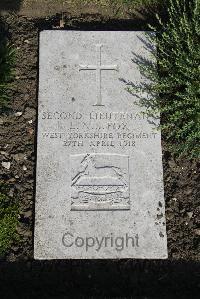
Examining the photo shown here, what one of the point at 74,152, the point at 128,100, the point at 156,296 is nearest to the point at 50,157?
the point at 74,152

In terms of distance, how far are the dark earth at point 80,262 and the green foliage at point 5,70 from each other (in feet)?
0.26

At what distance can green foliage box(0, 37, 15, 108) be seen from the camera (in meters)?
4.14

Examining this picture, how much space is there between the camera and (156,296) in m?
3.80

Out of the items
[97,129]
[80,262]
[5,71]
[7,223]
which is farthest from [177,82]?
[7,223]

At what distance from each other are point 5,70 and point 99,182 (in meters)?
1.33

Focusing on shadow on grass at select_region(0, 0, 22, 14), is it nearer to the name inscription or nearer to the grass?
the grass

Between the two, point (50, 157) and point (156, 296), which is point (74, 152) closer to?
point (50, 157)

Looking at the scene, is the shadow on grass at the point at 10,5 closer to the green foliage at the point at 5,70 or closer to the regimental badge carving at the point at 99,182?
the green foliage at the point at 5,70

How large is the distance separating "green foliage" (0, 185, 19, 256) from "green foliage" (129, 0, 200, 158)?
1.44 m

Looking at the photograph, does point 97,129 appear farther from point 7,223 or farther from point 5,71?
point 7,223

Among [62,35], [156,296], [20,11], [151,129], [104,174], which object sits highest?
[20,11]

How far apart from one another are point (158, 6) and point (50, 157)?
189 cm

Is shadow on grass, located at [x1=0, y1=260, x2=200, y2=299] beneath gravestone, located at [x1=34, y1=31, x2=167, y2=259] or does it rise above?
beneath

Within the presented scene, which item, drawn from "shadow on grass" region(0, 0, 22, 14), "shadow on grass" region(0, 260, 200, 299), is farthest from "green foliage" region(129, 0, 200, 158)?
"shadow on grass" region(0, 0, 22, 14)
